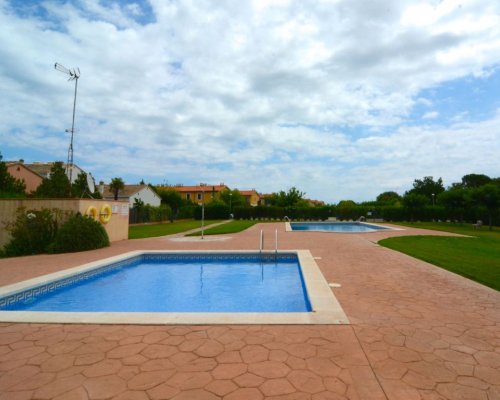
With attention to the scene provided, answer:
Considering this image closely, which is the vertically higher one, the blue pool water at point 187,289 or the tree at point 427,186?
the tree at point 427,186

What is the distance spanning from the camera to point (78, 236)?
11.2 m

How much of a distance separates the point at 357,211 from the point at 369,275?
3144 centimetres

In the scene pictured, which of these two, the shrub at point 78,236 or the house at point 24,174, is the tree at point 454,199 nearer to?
the shrub at point 78,236

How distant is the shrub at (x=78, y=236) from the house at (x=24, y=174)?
3008 cm

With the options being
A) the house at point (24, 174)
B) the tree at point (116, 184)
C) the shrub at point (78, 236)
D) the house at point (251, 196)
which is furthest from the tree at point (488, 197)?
the house at point (251, 196)

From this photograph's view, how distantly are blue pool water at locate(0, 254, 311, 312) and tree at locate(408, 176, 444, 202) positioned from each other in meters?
74.0

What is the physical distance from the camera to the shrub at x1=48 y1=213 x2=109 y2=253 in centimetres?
1091

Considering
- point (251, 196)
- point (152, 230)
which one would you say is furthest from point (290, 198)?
point (251, 196)

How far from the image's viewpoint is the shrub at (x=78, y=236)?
10906mm

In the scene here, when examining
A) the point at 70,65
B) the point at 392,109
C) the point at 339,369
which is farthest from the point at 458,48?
the point at 70,65

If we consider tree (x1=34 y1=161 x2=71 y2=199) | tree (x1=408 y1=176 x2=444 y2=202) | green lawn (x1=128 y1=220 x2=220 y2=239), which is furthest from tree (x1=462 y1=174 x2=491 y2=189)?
tree (x1=34 y1=161 x2=71 y2=199)

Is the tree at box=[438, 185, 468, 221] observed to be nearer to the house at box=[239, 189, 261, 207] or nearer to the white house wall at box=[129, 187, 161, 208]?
the white house wall at box=[129, 187, 161, 208]

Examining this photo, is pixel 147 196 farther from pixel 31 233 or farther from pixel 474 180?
pixel 474 180

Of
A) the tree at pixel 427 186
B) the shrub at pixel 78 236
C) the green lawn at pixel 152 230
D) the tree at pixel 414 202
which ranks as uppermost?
the tree at pixel 427 186
